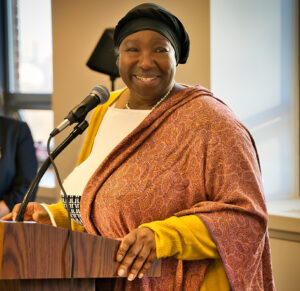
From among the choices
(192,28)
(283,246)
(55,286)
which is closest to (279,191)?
(283,246)

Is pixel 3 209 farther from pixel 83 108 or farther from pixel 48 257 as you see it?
pixel 48 257

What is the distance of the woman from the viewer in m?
1.48

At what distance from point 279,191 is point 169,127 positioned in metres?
1.77

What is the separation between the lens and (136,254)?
1.33 meters

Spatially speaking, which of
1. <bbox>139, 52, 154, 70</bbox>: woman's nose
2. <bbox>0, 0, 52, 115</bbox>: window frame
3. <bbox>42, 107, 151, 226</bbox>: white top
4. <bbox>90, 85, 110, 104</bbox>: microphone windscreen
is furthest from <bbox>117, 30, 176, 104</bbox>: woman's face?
<bbox>0, 0, 52, 115</bbox>: window frame

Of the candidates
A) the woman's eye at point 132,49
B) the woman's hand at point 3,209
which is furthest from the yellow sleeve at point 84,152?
the woman's hand at point 3,209

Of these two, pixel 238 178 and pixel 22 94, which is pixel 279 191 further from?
pixel 22 94

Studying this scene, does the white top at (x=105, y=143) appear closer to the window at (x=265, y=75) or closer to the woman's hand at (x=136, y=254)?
the woman's hand at (x=136, y=254)

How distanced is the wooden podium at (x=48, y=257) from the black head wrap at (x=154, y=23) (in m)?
0.72

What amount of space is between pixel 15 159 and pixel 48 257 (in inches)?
83.7

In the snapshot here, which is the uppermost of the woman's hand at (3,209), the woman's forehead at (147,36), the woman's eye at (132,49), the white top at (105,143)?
the woman's forehead at (147,36)

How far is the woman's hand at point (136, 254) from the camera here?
1.32m

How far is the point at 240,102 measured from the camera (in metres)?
3.02

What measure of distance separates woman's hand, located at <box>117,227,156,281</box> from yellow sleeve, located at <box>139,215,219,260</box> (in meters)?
0.04
